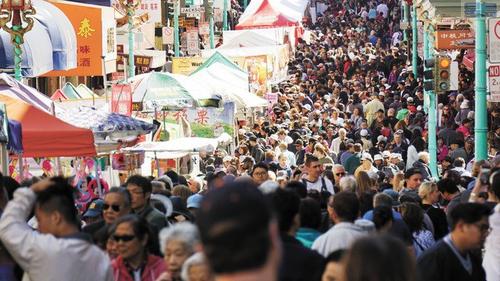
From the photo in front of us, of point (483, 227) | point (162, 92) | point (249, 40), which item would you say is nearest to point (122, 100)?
point (162, 92)

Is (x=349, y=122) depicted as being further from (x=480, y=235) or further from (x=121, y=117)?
(x=480, y=235)

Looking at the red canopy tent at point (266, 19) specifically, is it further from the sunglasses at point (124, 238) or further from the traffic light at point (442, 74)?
the sunglasses at point (124, 238)

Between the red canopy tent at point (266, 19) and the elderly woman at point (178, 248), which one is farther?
the red canopy tent at point (266, 19)

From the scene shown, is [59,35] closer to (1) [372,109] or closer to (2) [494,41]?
(2) [494,41]

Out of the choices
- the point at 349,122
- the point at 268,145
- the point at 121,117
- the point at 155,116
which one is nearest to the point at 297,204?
the point at 121,117

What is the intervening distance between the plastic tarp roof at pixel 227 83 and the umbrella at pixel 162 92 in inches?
114

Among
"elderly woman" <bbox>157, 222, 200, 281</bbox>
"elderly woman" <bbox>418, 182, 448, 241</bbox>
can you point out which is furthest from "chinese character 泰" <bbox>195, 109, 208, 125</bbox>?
"elderly woman" <bbox>157, 222, 200, 281</bbox>

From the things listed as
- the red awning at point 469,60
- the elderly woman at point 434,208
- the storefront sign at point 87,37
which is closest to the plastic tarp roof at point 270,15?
the red awning at point 469,60

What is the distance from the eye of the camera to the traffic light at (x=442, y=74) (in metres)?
26.2

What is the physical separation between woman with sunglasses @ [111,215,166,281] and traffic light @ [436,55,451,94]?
18.1 meters

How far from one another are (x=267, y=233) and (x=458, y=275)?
4506mm

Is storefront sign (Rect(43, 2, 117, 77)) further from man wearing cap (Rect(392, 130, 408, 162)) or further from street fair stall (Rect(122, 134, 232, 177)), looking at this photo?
man wearing cap (Rect(392, 130, 408, 162))

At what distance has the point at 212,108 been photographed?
31.8 m

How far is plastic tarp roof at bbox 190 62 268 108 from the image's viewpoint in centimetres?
3327
